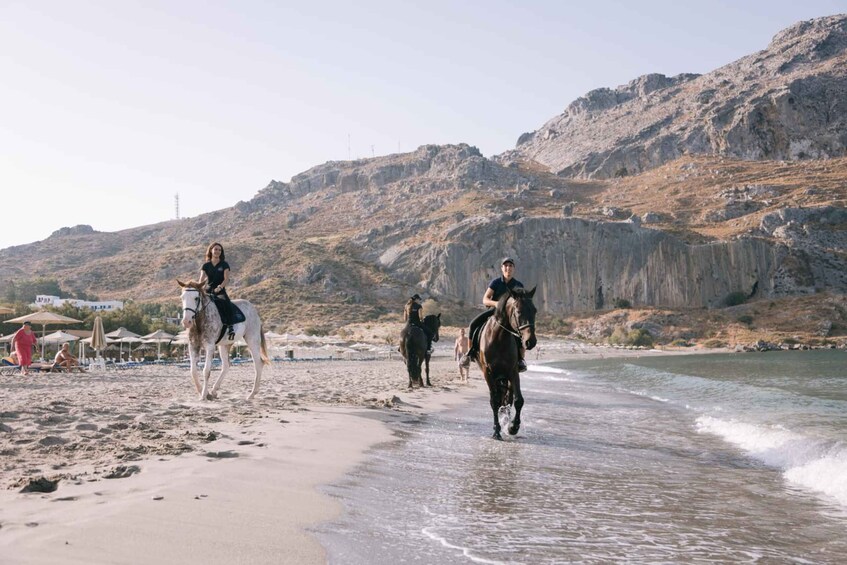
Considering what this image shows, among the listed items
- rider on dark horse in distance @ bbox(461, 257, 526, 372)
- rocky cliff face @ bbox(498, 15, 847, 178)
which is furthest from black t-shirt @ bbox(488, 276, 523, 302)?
rocky cliff face @ bbox(498, 15, 847, 178)

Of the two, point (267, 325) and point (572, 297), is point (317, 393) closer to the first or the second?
point (267, 325)

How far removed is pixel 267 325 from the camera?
73.3 metres

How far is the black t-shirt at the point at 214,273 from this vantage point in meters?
12.8

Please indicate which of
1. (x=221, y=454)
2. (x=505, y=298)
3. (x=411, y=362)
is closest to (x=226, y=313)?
(x=505, y=298)

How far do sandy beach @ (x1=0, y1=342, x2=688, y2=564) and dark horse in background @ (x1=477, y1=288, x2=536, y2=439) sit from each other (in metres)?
1.83

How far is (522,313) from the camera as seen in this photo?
930cm

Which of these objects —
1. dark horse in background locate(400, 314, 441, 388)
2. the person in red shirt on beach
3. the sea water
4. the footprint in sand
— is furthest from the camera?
the person in red shirt on beach

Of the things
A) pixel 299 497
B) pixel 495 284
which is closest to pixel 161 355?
pixel 495 284

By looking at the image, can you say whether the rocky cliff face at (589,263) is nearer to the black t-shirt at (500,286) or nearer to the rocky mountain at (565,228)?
the rocky mountain at (565,228)

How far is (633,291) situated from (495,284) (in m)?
87.4

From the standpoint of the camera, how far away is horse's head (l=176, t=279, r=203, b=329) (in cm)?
1189

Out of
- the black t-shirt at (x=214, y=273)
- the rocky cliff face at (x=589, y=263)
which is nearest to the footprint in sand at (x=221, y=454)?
the black t-shirt at (x=214, y=273)

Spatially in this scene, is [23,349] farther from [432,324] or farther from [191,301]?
[191,301]

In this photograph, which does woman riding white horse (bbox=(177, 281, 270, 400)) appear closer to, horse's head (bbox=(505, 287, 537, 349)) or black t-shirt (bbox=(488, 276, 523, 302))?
black t-shirt (bbox=(488, 276, 523, 302))
